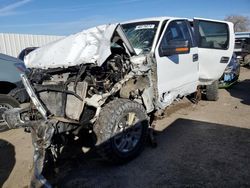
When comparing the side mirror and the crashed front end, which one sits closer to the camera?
the crashed front end

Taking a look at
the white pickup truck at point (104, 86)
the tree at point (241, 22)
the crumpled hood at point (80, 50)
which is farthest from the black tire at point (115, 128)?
the tree at point (241, 22)

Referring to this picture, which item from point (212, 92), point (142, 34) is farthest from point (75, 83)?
point (212, 92)

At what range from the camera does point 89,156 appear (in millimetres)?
4391

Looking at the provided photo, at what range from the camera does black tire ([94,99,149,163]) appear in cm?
370

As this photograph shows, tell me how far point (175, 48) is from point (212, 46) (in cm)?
163

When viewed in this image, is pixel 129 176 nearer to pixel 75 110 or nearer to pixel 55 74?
pixel 75 110

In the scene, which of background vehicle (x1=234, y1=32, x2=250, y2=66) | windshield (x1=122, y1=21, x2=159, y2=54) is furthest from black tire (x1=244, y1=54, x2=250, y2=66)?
windshield (x1=122, y1=21, x2=159, y2=54)

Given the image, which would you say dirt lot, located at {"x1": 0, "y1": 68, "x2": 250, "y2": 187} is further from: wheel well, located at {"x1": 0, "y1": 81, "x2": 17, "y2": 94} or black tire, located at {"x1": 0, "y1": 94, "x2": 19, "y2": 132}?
wheel well, located at {"x1": 0, "y1": 81, "x2": 17, "y2": 94}

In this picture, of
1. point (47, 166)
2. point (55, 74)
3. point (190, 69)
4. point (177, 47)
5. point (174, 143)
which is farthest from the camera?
point (190, 69)

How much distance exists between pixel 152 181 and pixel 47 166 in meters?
1.53

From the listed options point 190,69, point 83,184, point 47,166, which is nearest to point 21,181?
point 47,166

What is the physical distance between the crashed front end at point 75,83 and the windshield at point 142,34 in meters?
0.39

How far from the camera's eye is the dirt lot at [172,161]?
354 centimetres

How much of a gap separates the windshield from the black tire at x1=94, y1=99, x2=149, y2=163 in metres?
1.17
